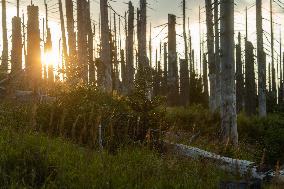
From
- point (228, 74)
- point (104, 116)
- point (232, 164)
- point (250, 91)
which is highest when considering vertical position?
point (228, 74)

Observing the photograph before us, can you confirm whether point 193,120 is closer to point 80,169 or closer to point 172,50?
point 172,50

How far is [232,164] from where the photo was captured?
7.49m

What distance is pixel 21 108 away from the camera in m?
9.98

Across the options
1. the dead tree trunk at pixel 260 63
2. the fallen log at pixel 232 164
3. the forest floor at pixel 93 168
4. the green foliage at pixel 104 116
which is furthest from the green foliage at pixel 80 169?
the dead tree trunk at pixel 260 63

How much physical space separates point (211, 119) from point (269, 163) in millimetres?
10802

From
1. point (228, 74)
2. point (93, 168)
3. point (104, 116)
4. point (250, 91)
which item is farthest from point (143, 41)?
point (93, 168)

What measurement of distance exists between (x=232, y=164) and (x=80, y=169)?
2784mm

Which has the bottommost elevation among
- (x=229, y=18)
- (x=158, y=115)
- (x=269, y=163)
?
(x=269, y=163)

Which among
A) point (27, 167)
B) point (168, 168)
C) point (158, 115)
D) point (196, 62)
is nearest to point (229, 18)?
point (158, 115)

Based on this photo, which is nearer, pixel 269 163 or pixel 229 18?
pixel 269 163

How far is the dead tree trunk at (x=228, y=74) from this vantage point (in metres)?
12.6

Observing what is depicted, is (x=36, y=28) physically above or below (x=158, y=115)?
above

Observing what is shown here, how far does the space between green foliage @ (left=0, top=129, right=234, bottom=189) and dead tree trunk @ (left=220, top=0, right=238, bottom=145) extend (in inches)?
226

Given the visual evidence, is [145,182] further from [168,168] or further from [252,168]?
[252,168]
